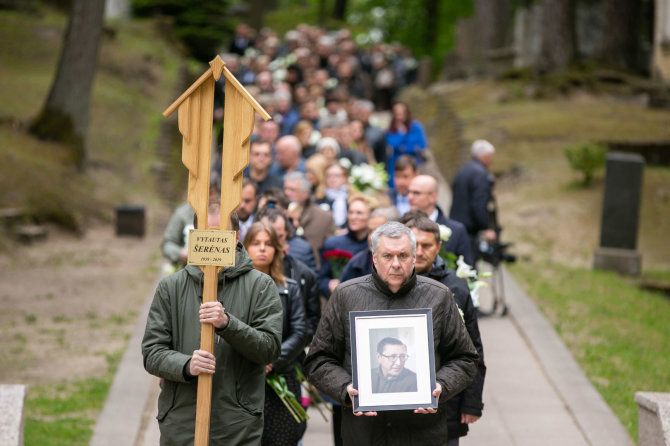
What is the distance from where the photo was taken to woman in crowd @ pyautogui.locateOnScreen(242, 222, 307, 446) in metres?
6.26

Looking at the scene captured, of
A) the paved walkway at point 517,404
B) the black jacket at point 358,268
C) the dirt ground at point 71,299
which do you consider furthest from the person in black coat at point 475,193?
the black jacket at point 358,268

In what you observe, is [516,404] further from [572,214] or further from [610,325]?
[572,214]

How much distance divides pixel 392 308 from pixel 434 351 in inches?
12.2

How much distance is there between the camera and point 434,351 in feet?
16.5

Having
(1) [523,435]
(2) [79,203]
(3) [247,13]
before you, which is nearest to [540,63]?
(2) [79,203]

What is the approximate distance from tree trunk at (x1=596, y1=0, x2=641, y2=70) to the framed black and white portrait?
76.9 feet

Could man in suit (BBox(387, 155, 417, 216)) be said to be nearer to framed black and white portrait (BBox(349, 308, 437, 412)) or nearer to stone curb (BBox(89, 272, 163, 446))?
stone curb (BBox(89, 272, 163, 446))

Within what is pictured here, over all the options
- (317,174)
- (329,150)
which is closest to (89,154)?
(329,150)

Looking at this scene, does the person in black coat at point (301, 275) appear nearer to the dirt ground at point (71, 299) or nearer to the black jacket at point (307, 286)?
the black jacket at point (307, 286)

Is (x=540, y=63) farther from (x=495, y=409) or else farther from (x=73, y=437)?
(x=73, y=437)

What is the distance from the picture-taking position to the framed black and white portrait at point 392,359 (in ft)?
16.0

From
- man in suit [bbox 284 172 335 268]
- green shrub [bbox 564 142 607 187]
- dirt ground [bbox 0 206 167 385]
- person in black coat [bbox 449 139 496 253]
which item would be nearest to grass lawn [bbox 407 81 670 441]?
green shrub [bbox 564 142 607 187]

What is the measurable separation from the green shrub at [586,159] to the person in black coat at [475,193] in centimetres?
772

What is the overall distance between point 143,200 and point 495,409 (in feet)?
42.5
